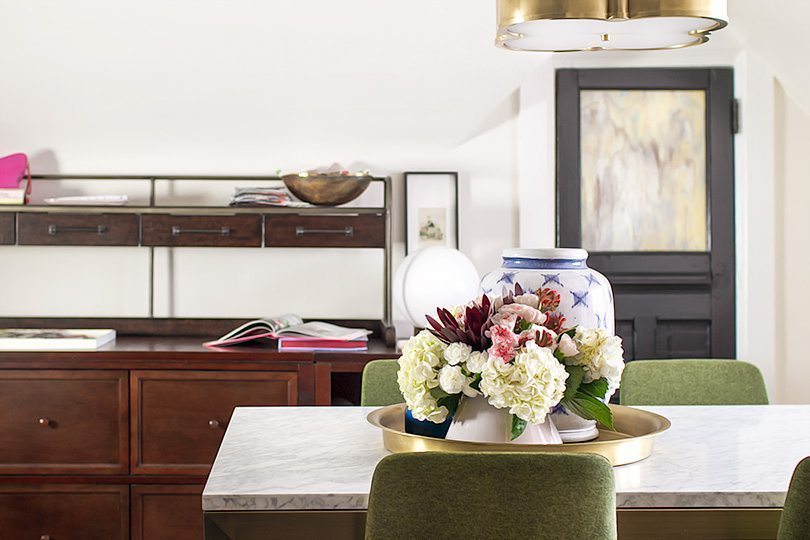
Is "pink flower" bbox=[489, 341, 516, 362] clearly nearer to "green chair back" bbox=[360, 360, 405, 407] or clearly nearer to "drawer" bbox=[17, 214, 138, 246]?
"green chair back" bbox=[360, 360, 405, 407]

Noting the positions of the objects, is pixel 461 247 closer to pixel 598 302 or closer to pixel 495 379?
pixel 598 302

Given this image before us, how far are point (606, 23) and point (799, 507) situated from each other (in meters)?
0.94

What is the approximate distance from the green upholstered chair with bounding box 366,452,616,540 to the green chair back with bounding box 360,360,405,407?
113 centimetres

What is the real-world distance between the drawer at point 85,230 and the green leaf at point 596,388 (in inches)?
89.9

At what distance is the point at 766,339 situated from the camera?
3.83 metres

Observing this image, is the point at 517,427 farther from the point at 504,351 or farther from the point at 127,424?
the point at 127,424

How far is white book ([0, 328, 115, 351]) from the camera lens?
3242 mm

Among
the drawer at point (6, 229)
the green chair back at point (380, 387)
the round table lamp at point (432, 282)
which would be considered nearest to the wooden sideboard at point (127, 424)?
the round table lamp at point (432, 282)

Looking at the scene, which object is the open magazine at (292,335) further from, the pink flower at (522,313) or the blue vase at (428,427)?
the pink flower at (522,313)

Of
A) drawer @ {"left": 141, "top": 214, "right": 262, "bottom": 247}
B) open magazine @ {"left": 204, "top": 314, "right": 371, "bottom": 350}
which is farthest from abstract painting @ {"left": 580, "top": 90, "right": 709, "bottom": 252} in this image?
drawer @ {"left": 141, "top": 214, "right": 262, "bottom": 247}

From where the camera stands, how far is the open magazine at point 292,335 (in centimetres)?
329

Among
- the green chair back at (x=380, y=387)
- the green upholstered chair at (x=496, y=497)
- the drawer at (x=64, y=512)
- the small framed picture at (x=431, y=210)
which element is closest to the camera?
the green upholstered chair at (x=496, y=497)

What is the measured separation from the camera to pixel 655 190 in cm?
386

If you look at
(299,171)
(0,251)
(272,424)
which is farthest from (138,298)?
(272,424)
